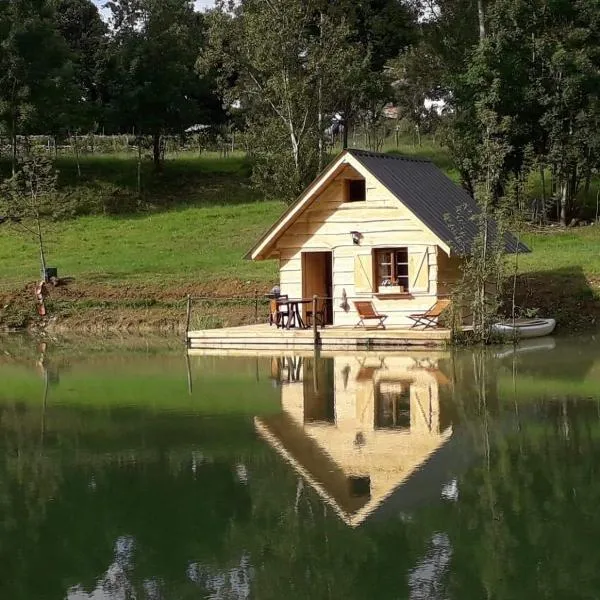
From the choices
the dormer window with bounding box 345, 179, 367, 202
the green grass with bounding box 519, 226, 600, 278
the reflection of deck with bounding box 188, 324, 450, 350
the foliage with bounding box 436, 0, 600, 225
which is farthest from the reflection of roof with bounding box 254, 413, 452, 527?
the foliage with bounding box 436, 0, 600, 225

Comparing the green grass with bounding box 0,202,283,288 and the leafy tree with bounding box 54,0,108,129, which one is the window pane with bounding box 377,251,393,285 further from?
the leafy tree with bounding box 54,0,108,129

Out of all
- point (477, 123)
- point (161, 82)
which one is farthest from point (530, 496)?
point (161, 82)

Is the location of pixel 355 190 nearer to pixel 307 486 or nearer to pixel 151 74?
pixel 307 486

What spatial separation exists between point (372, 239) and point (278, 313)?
9.08 feet

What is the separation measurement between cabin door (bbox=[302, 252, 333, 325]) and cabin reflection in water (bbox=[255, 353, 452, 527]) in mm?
5732

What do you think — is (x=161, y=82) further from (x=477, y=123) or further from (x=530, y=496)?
(x=530, y=496)

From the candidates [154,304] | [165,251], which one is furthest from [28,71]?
[154,304]

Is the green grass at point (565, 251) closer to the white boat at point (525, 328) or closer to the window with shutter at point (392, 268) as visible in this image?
the white boat at point (525, 328)

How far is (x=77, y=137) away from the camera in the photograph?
5356 centimetres

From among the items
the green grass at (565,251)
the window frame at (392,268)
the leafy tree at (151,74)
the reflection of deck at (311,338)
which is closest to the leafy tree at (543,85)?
the green grass at (565,251)

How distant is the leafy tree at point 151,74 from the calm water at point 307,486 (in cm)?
3088

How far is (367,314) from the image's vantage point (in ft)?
78.4

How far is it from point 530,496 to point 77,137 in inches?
1840

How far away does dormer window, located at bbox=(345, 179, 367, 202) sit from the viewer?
24.8 m
